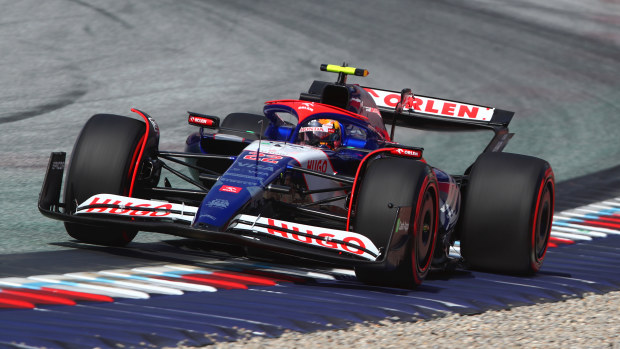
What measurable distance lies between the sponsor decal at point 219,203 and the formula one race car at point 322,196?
1 cm

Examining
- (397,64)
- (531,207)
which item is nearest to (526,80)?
(397,64)

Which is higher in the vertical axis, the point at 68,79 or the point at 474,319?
the point at 68,79

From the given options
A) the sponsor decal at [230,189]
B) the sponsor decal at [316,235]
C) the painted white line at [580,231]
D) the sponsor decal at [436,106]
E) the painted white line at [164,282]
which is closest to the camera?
the painted white line at [164,282]

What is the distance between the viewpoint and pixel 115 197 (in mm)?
7305

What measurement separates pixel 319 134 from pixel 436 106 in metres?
1.95

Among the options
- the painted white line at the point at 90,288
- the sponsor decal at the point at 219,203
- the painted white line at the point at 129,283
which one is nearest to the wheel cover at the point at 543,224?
the sponsor decal at the point at 219,203

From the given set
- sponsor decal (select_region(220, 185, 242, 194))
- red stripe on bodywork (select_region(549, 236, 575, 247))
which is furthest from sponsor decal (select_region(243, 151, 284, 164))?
red stripe on bodywork (select_region(549, 236, 575, 247))

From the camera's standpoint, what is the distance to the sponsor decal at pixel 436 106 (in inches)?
393

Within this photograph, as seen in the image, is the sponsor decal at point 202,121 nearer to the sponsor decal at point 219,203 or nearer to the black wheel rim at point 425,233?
the sponsor decal at point 219,203

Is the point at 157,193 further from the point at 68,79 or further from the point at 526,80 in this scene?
the point at 526,80

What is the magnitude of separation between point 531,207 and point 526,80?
1311 centimetres

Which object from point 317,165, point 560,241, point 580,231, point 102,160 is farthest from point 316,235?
point 580,231

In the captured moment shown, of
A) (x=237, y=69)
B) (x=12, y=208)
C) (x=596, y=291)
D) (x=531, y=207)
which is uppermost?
(x=237, y=69)

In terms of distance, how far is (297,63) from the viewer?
20.0m
